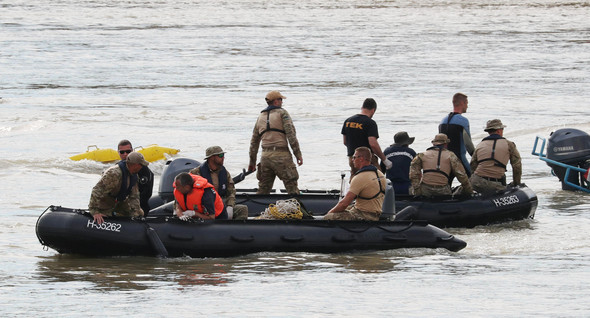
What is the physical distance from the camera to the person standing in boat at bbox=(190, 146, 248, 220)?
40.9ft

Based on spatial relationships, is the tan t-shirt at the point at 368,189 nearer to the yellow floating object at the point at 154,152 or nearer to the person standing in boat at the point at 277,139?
the person standing in boat at the point at 277,139

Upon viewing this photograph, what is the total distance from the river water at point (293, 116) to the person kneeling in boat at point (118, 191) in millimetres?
598

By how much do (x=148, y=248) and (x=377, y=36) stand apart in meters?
43.0

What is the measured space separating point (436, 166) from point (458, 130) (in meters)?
0.63

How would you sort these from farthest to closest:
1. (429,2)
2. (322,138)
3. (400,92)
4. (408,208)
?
(429,2)
(400,92)
(322,138)
(408,208)

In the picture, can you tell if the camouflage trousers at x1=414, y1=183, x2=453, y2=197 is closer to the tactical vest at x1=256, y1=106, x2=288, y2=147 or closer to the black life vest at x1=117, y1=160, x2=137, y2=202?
the tactical vest at x1=256, y1=106, x2=288, y2=147

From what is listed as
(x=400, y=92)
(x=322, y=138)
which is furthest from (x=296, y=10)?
(x=322, y=138)

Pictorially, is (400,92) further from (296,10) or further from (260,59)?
(296,10)

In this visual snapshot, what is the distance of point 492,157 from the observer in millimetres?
14680

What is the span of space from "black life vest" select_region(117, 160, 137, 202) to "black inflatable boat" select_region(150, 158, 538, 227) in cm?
184

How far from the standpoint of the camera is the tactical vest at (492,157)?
48.0 ft

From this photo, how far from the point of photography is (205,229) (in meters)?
12.2

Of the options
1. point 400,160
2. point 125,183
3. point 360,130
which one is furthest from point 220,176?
point 400,160

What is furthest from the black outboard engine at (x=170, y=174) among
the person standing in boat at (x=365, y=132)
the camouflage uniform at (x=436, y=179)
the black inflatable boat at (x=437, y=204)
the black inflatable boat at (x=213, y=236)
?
the camouflage uniform at (x=436, y=179)
